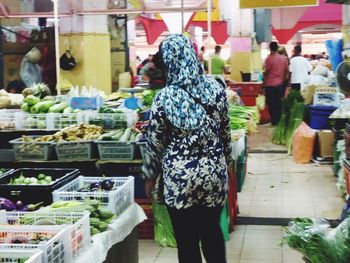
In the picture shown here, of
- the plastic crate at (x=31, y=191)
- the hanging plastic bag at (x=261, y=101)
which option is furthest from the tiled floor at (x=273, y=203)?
the hanging plastic bag at (x=261, y=101)

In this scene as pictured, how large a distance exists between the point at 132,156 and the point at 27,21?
8917 millimetres

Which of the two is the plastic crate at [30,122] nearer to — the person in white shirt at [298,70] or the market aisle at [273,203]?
the market aisle at [273,203]

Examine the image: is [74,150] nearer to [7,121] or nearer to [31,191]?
[7,121]

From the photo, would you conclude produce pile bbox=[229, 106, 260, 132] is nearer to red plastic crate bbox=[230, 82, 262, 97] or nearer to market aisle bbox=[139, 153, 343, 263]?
market aisle bbox=[139, 153, 343, 263]

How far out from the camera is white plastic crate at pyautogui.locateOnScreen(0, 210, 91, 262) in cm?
325

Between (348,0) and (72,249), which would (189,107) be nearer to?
(72,249)

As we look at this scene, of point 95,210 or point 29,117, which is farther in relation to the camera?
point 29,117

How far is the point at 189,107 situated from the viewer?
11.6 feet

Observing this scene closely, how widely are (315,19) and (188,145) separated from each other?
70.5 ft

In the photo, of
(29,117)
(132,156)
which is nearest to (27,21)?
(29,117)

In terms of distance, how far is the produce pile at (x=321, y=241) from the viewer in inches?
130

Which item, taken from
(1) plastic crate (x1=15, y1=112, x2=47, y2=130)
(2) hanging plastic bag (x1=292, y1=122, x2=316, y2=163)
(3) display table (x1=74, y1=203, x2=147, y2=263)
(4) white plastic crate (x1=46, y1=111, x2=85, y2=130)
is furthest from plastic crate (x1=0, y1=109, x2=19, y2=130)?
(2) hanging plastic bag (x1=292, y1=122, x2=316, y2=163)

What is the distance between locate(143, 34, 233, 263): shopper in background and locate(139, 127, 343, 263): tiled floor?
5.52 ft

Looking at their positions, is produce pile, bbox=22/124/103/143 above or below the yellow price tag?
below
